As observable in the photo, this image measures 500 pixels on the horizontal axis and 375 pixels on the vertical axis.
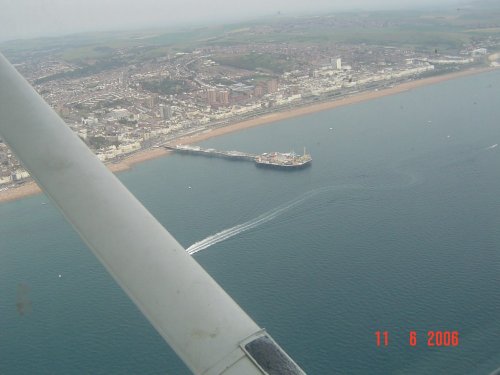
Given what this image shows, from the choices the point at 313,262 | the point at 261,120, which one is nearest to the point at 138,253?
the point at 313,262

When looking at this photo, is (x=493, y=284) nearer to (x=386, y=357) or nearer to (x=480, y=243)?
(x=480, y=243)

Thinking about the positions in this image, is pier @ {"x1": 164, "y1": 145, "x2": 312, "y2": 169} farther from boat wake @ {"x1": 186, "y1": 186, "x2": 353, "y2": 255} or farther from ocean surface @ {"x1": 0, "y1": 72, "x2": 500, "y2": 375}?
boat wake @ {"x1": 186, "y1": 186, "x2": 353, "y2": 255}
